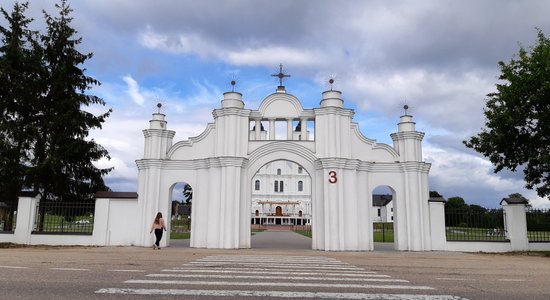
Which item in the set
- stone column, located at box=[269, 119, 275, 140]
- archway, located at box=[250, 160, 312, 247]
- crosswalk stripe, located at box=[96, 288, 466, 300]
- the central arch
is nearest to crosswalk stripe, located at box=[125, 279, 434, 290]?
crosswalk stripe, located at box=[96, 288, 466, 300]

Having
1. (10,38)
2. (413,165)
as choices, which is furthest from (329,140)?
(10,38)

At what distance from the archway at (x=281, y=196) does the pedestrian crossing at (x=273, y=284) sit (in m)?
67.6

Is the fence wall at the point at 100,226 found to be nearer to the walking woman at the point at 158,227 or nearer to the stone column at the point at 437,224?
the walking woman at the point at 158,227

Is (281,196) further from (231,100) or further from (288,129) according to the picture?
(231,100)

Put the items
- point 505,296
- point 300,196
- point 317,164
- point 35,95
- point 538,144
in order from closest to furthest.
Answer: point 505,296 < point 538,144 < point 317,164 < point 35,95 < point 300,196

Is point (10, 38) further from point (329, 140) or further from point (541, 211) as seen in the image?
point (541, 211)

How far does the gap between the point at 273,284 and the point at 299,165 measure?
1346 cm

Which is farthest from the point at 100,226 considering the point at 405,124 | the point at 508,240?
the point at 508,240

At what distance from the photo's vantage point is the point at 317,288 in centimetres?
842

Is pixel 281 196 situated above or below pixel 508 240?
above

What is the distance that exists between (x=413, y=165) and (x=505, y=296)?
14.1 meters

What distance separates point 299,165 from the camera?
22062 mm

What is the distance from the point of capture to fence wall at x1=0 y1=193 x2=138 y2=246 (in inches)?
840

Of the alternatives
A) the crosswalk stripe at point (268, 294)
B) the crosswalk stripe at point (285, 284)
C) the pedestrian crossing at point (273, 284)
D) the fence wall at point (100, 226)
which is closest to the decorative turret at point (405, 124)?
the pedestrian crossing at point (273, 284)
